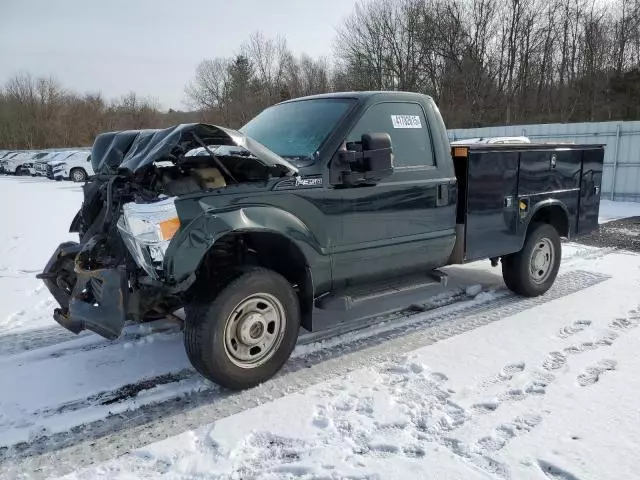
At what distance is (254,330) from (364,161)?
1457mm

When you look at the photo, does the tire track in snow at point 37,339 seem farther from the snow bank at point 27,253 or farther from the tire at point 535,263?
the tire at point 535,263

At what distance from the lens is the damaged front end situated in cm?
323

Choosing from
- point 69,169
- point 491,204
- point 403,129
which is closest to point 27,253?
point 403,129

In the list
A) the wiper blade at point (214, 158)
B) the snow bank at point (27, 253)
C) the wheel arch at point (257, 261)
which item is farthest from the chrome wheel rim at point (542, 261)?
the snow bank at point (27, 253)

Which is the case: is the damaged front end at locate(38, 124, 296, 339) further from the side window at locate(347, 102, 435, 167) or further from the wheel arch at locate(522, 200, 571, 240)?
the wheel arch at locate(522, 200, 571, 240)

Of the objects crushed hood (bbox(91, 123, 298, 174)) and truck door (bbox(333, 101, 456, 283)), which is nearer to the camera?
crushed hood (bbox(91, 123, 298, 174))

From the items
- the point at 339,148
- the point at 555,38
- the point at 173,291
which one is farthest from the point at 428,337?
the point at 555,38

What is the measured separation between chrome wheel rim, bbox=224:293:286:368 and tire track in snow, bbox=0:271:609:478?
0.77 ft

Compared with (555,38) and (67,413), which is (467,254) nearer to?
(67,413)

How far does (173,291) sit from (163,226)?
44cm

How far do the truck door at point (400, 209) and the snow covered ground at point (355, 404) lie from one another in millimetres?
703

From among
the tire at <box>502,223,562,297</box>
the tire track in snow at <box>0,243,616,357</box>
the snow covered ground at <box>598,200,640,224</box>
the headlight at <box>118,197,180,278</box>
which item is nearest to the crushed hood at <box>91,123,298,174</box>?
the headlight at <box>118,197,180,278</box>

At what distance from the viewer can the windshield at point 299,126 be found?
409cm

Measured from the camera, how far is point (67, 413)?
3.26 meters
